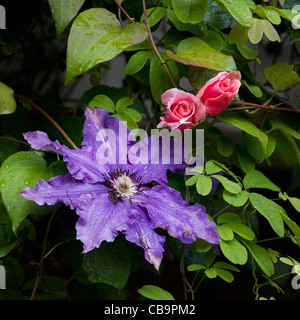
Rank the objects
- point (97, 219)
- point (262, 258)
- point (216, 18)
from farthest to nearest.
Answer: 1. point (216, 18)
2. point (262, 258)
3. point (97, 219)

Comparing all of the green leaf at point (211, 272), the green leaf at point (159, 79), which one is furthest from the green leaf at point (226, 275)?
the green leaf at point (159, 79)

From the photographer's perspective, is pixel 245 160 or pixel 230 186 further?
pixel 245 160

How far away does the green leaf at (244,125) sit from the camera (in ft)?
2.38

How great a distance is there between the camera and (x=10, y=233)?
2.48 feet

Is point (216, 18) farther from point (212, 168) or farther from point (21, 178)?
point (21, 178)

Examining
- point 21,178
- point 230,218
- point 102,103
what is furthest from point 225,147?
point 21,178

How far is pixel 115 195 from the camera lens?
2.23ft

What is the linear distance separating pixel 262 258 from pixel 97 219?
0.99ft

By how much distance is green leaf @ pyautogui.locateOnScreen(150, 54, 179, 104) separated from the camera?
75 cm

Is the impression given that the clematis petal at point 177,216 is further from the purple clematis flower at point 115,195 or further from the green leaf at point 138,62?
the green leaf at point 138,62

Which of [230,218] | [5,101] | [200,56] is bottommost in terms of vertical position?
[230,218]

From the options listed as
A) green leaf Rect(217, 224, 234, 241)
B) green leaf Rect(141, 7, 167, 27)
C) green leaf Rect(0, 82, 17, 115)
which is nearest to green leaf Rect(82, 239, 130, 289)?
green leaf Rect(217, 224, 234, 241)

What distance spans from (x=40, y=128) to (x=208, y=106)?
55cm
